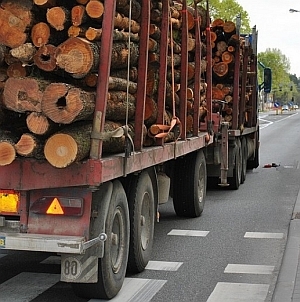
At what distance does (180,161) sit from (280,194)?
147 inches

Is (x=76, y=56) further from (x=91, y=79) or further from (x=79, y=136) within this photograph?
(x=79, y=136)

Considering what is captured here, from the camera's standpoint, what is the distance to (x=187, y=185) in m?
10.9

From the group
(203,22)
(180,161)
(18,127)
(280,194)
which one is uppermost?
(203,22)

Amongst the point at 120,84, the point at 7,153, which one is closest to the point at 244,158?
the point at 120,84

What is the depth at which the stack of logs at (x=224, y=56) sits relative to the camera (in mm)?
14758

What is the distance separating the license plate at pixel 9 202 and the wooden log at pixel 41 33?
4.15 feet

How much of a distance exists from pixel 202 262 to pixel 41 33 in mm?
3405

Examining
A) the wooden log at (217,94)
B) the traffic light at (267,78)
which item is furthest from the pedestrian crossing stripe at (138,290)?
the traffic light at (267,78)

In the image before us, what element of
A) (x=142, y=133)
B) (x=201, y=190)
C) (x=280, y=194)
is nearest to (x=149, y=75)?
(x=142, y=133)

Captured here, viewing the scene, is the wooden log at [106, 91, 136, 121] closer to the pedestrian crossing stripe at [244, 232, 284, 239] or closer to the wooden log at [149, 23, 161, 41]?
the wooden log at [149, 23, 161, 41]

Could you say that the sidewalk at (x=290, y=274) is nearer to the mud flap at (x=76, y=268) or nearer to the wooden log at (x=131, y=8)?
→ the mud flap at (x=76, y=268)

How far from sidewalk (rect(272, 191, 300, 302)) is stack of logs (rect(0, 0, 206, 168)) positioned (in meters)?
2.00

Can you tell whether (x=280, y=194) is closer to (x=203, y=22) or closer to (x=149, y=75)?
(x=203, y=22)

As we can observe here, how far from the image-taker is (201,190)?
11586 millimetres
